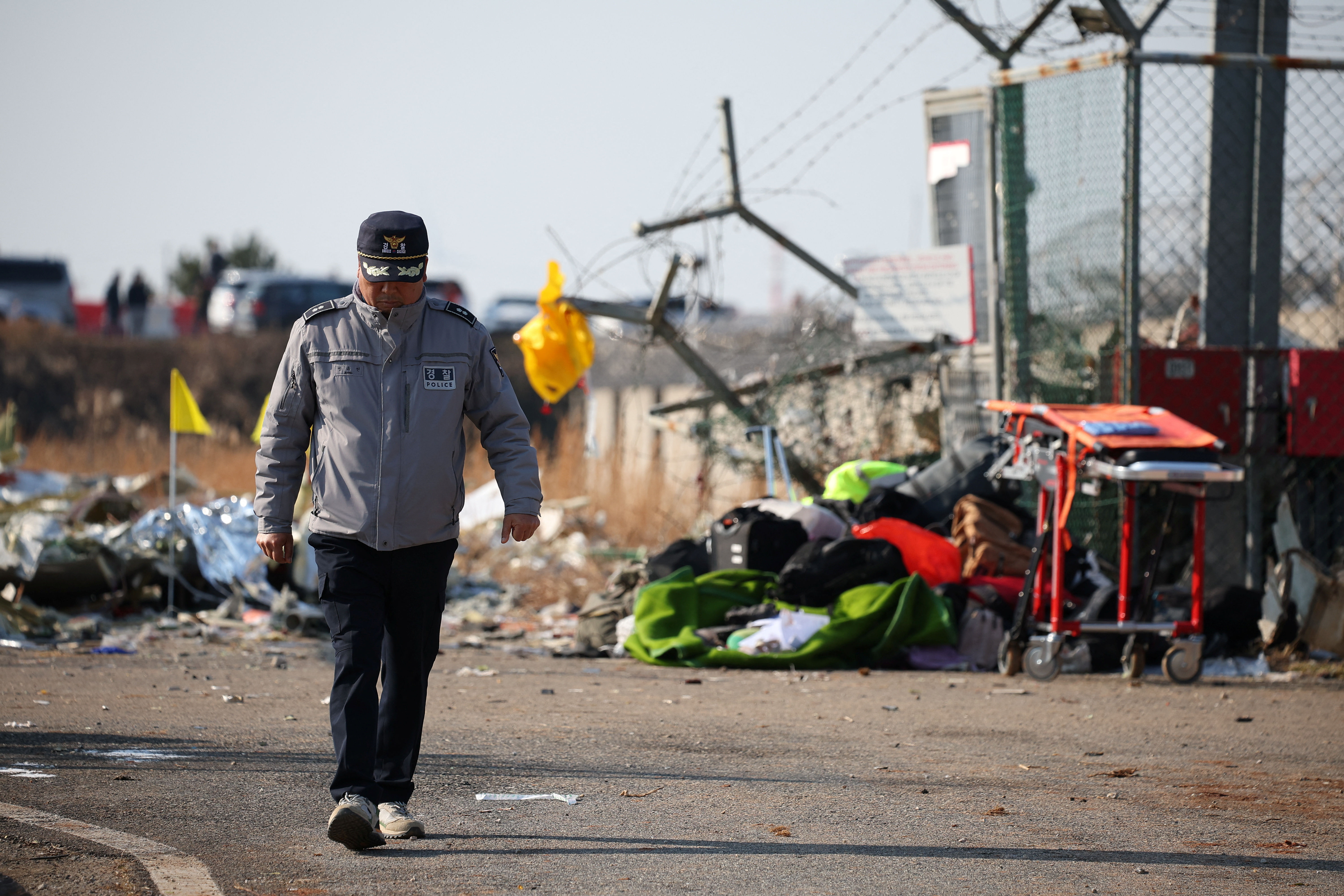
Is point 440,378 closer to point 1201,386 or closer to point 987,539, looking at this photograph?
point 987,539

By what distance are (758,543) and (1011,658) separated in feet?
6.04

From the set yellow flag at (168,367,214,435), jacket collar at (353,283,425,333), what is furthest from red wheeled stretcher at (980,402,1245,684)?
yellow flag at (168,367,214,435)

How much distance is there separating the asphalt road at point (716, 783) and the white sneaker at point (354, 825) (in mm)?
58

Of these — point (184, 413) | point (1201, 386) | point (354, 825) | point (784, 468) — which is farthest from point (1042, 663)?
point (184, 413)

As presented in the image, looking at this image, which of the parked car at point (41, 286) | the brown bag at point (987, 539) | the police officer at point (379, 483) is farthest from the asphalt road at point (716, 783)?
the parked car at point (41, 286)

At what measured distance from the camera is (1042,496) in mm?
7918

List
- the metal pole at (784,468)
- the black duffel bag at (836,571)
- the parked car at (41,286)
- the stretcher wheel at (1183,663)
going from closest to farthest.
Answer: the stretcher wheel at (1183,663), the black duffel bag at (836,571), the metal pole at (784,468), the parked car at (41,286)

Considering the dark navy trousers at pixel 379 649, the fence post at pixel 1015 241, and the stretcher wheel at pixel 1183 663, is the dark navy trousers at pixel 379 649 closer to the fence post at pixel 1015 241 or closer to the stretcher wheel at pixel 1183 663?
the stretcher wheel at pixel 1183 663

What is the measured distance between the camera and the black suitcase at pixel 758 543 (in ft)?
30.1

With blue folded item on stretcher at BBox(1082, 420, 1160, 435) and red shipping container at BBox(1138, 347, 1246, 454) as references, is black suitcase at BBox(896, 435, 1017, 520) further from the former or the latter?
blue folded item on stretcher at BBox(1082, 420, 1160, 435)

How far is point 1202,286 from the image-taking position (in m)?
9.79

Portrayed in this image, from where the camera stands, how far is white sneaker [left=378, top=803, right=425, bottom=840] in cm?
430

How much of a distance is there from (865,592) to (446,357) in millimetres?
4517

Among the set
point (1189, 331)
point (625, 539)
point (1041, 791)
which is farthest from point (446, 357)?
point (625, 539)
